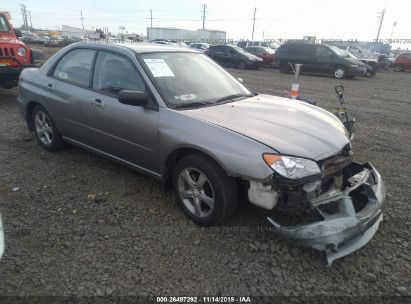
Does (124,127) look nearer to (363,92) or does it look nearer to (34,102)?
(34,102)

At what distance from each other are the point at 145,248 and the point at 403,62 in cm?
2689

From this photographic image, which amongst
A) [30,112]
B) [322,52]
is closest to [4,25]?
[30,112]

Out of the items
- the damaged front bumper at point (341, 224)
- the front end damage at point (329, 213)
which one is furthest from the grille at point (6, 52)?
the damaged front bumper at point (341, 224)

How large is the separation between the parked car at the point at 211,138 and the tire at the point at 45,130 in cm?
14

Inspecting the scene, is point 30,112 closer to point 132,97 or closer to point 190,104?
point 132,97

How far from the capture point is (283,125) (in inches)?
118

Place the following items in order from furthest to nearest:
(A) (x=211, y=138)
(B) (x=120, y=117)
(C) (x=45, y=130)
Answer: (C) (x=45, y=130) < (B) (x=120, y=117) < (A) (x=211, y=138)

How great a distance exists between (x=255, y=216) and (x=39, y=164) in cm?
305

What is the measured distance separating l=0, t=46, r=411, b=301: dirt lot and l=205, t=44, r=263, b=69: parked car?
17.1m

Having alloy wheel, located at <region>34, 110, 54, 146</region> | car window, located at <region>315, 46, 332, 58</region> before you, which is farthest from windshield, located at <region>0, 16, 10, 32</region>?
car window, located at <region>315, 46, 332, 58</region>

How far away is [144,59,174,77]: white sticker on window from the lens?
341 cm

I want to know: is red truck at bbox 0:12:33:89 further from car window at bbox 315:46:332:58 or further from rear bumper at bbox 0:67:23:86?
car window at bbox 315:46:332:58

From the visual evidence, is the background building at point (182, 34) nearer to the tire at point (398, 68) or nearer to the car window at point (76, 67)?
the tire at point (398, 68)

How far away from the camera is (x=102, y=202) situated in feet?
11.6
